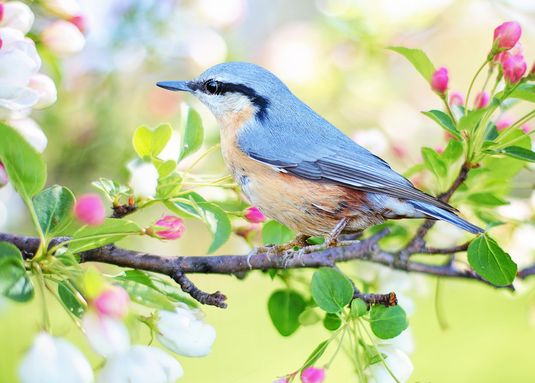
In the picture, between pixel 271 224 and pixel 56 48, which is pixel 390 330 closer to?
pixel 271 224

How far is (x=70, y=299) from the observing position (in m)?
1.00

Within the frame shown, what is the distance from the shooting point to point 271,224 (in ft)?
4.91

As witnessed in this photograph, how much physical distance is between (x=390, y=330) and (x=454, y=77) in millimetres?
2872

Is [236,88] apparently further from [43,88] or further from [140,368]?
[140,368]

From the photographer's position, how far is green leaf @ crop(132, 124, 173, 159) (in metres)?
1.25

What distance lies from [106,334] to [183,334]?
0.74ft

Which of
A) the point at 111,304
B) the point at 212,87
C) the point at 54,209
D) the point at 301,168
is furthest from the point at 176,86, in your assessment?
the point at 111,304

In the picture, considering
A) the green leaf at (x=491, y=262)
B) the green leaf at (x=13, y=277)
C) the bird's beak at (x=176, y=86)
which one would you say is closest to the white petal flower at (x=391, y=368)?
the green leaf at (x=491, y=262)

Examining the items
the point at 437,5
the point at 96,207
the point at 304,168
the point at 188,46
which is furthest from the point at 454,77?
the point at 96,207

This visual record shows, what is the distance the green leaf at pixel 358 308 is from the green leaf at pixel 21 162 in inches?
20.2

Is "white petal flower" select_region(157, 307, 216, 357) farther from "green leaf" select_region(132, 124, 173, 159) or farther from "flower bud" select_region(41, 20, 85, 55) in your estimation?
"flower bud" select_region(41, 20, 85, 55)

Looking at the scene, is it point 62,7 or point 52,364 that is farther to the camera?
point 62,7

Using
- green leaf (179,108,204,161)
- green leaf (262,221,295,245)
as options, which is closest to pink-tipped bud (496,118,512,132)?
green leaf (262,221,295,245)

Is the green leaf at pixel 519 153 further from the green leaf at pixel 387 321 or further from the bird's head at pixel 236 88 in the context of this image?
the bird's head at pixel 236 88
